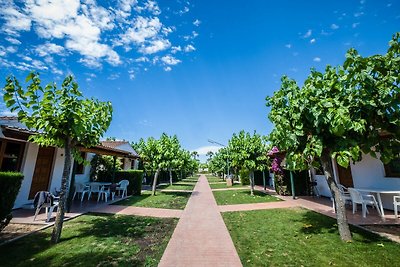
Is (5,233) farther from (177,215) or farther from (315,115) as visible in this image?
(315,115)

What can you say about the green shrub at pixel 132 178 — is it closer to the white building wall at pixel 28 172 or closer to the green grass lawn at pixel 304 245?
the white building wall at pixel 28 172

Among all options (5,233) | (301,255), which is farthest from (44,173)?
(301,255)

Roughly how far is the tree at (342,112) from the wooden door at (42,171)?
36.4 ft

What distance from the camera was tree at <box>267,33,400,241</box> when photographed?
173 inches

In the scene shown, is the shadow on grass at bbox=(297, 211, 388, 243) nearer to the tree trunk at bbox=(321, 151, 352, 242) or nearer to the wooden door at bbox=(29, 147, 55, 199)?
the tree trunk at bbox=(321, 151, 352, 242)

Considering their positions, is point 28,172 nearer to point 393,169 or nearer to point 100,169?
point 100,169

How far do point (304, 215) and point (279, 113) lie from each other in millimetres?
5070

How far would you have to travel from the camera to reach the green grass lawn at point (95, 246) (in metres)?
4.14

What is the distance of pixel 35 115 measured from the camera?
16.1 ft

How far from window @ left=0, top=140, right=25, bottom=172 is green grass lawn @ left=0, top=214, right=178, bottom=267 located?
423 cm

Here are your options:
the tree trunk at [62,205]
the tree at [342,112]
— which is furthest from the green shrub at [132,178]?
the tree at [342,112]

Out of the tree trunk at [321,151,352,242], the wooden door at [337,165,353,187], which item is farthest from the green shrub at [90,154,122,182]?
the wooden door at [337,165,353,187]

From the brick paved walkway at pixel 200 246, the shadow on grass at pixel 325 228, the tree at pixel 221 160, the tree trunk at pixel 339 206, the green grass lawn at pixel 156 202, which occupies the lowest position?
the brick paved walkway at pixel 200 246

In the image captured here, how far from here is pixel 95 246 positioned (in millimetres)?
4957
